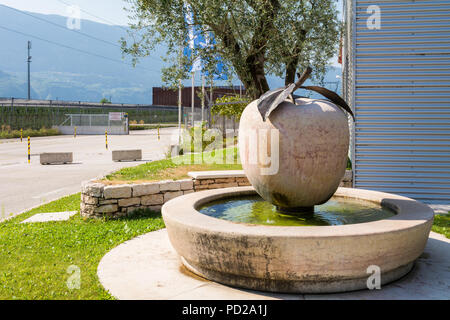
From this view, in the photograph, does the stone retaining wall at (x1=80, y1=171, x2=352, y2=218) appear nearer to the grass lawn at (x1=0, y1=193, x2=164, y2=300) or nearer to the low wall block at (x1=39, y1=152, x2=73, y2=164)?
the grass lawn at (x1=0, y1=193, x2=164, y2=300)

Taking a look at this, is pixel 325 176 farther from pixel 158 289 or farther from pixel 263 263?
pixel 158 289

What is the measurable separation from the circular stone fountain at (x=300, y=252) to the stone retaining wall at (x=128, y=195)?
11.7 feet

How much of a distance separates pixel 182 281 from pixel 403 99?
7.57 meters

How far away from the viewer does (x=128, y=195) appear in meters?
8.14

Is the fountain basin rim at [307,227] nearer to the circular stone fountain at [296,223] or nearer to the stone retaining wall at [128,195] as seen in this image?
the circular stone fountain at [296,223]

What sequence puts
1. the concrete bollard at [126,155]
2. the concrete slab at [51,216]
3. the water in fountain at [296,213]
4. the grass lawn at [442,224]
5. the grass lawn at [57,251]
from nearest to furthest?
the grass lawn at [57,251], the water in fountain at [296,213], the grass lawn at [442,224], the concrete slab at [51,216], the concrete bollard at [126,155]

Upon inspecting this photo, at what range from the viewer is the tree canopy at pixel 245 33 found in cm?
1096

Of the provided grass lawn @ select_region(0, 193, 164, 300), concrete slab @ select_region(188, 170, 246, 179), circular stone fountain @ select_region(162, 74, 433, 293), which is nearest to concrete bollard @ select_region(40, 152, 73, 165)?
grass lawn @ select_region(0, 193, 164, 300)

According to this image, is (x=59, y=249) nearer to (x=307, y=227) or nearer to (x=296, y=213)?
(x=296, y=213)

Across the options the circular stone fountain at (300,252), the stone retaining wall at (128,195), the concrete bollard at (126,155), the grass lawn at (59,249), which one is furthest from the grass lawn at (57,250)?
the concrete bollard at (126,155)

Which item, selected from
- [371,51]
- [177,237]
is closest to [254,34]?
[371,51]

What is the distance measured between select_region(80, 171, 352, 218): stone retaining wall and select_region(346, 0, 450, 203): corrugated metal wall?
408 centimetres

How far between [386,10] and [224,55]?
446cm
